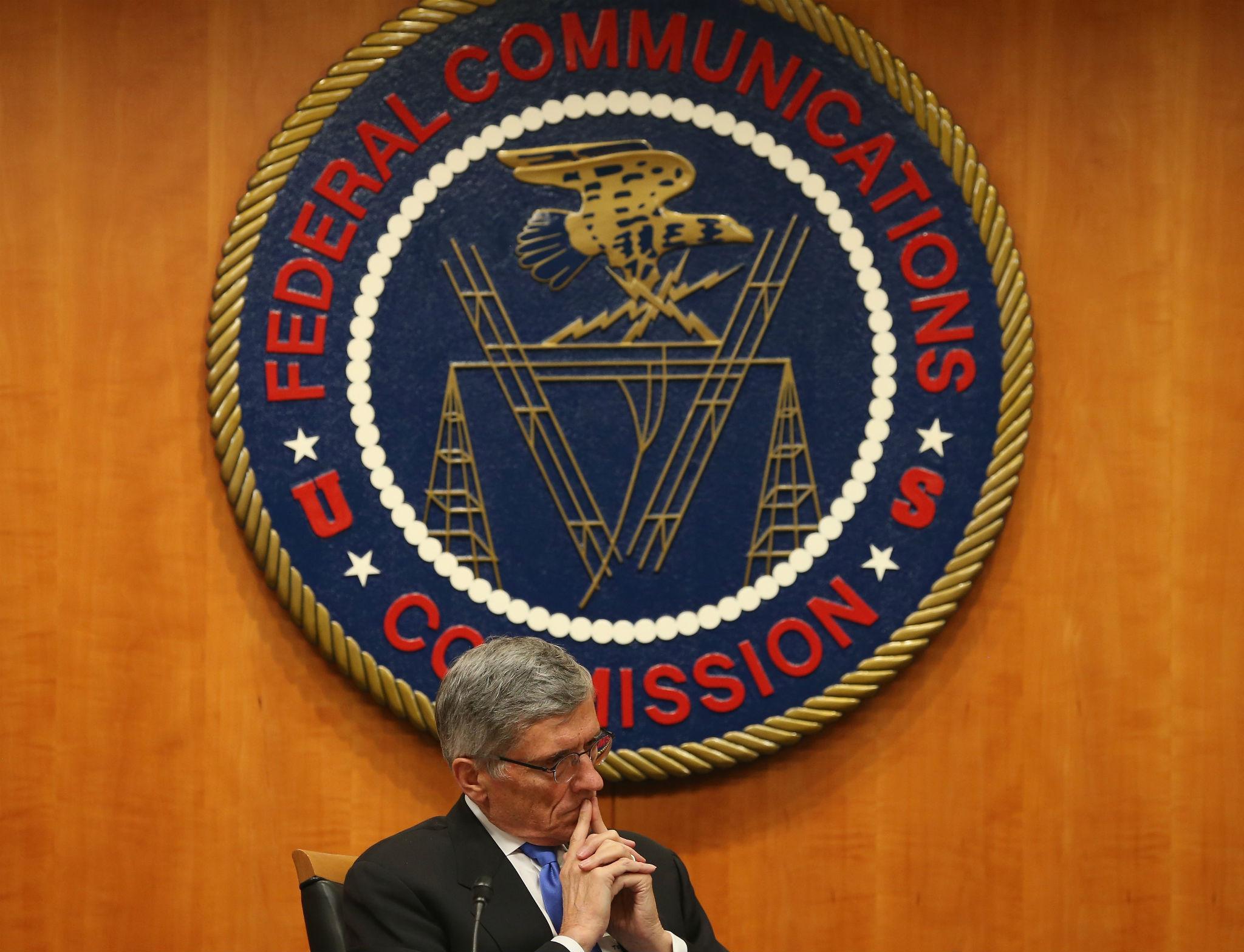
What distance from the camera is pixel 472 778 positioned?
2420 millimetres

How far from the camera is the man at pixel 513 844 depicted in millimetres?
2322

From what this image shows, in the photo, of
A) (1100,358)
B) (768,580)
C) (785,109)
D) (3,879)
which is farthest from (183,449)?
(1100,358)

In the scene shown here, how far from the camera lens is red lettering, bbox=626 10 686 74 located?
3.02 metres

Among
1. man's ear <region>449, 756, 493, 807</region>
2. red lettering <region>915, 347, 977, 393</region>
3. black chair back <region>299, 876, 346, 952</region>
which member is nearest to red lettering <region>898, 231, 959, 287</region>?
red lettering <region>915, 347, 977, 393</region>

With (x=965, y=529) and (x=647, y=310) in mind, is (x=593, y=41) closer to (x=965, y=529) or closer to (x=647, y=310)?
(x=647, y=310)

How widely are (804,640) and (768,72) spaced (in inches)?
46.5

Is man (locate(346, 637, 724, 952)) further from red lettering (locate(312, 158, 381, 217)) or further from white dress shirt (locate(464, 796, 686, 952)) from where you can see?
red lettering (locate(312, 158, 381, 217))

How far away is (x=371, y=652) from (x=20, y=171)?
1.25 m

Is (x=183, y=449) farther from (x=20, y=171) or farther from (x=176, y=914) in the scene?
(x=176, y=914)

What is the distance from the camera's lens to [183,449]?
9.86 feet

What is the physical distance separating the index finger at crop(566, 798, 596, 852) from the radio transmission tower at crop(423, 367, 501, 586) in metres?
0.69

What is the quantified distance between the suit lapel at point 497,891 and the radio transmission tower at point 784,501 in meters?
0.84

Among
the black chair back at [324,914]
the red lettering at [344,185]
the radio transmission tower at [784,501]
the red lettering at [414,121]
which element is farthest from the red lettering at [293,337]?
the black chair back at [324,914]

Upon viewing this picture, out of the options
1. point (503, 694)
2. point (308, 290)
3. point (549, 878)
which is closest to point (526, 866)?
point (549, 878)
